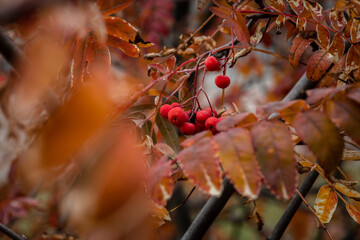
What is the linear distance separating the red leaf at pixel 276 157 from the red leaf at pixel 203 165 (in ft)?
0.16

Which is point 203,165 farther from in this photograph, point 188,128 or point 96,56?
point 96,56

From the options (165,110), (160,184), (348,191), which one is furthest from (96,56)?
(348,191)

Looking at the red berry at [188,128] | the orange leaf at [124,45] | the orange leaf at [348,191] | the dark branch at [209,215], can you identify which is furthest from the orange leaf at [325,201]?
the orange leaf at [124,45]

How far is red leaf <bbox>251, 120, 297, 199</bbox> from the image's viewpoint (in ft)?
0.98

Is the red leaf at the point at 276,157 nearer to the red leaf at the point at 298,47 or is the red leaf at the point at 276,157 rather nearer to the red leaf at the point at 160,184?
the red leaf at the point at 160,184

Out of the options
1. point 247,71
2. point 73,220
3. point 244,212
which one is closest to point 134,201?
point 73,220

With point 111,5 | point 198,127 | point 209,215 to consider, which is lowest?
point 209,215

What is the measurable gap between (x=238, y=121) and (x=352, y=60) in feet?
0.94

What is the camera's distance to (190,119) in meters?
0.58

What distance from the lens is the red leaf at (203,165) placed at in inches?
12.1

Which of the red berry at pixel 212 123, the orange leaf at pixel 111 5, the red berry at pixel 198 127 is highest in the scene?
the orange leaf at pixel 111 5

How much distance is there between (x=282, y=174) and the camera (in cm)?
31

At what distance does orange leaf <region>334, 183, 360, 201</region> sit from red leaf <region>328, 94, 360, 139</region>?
0.23 metres

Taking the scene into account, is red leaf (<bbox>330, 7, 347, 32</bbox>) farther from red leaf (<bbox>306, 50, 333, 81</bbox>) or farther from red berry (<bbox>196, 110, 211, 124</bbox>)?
red berry (<bbox>196, 110, 211, 124</bbox>)
